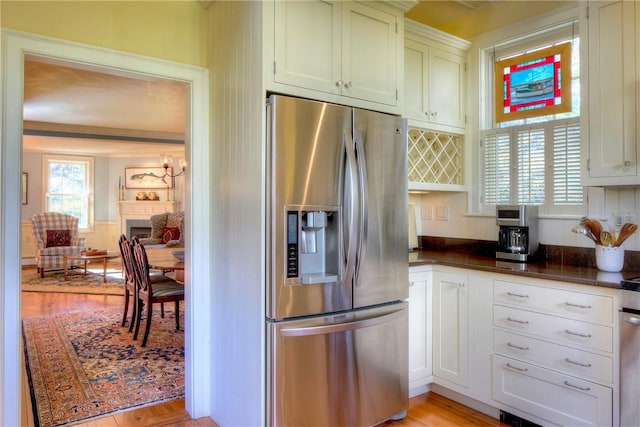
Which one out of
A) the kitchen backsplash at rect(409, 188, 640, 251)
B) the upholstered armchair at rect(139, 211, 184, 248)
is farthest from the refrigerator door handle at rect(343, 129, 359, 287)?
the upholstered armchair at rect(139, 211, 184, 248)

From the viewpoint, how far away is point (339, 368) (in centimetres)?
217

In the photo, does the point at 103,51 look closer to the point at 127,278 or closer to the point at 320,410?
the point at 320,410

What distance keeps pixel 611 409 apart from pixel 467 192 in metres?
1.74

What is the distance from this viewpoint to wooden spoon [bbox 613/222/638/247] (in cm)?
228

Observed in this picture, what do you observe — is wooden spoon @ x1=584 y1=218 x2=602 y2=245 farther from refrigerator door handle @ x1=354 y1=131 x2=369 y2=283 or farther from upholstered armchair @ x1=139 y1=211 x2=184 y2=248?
upholstered armchair @ x1=139 y1=211 x2=184 y2=248

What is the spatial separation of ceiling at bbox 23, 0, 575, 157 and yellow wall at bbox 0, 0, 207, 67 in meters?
0.15

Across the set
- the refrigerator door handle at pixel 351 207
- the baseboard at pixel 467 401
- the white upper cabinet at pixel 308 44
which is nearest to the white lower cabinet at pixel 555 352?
the baseboard at pixel 467 401

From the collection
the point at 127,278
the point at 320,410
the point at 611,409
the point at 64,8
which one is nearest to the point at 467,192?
the point at 611,409

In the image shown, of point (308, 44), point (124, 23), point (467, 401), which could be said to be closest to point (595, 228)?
point (467, 401)

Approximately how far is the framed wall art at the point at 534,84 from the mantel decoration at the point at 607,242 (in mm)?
879

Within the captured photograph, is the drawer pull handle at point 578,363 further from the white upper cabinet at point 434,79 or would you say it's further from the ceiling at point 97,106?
the ceiling at point 97,106

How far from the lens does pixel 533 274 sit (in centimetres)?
229

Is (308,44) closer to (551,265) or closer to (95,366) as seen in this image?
(551,265)

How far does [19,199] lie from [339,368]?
1776 mm
